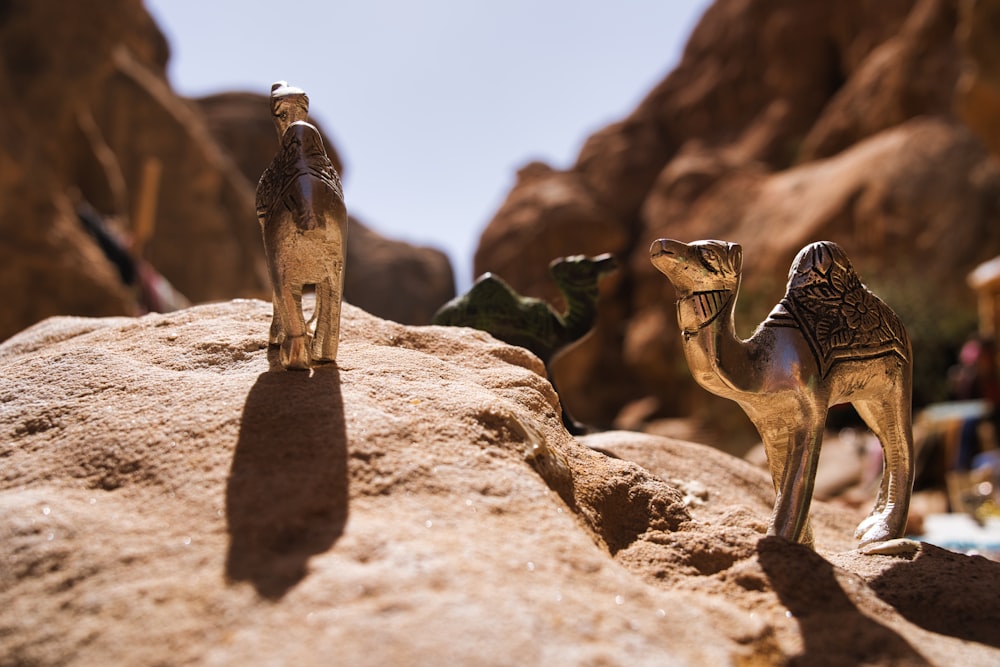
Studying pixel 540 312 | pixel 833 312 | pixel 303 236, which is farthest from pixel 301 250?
pixel 540 312

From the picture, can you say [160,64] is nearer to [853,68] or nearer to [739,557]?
[853,68]

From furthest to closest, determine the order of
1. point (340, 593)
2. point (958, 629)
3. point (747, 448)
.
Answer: point (747, 448) < point (958, 629) < point (340, 593)

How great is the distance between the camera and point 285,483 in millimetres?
1758

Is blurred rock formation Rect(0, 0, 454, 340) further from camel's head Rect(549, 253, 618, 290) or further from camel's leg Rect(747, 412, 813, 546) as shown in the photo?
camel's leg Rect(747, 412, 813, 546)

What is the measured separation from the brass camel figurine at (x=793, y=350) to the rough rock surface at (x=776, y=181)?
877cm

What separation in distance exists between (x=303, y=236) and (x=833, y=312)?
4.67 feet

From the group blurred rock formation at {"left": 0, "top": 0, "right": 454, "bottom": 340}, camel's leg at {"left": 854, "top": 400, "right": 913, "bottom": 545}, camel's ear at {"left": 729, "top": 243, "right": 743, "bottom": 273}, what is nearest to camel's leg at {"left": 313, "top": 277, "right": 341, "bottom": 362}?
camel's ear at {"left": 729, "top": 243, "right": 743, "bottom": 273}

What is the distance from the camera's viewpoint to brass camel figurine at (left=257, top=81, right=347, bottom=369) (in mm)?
2209

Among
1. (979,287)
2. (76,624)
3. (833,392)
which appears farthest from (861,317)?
(979,287)

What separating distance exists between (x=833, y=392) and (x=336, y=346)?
4.48ft

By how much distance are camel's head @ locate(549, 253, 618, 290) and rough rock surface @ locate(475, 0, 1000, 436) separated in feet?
24.9

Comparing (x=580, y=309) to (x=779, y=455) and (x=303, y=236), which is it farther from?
(x=303, y=236)

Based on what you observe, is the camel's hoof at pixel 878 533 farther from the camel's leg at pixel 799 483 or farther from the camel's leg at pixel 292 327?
the camel's leg at pixel 292 327

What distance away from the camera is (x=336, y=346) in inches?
93.6
